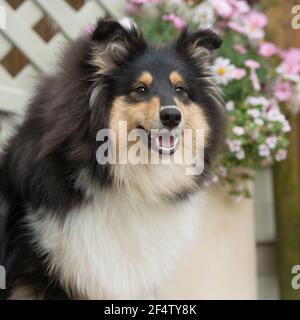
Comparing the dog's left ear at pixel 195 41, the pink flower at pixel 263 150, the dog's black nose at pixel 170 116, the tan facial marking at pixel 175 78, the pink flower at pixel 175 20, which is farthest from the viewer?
the pink flower at pixel 175 20

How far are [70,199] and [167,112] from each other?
54 centimetres

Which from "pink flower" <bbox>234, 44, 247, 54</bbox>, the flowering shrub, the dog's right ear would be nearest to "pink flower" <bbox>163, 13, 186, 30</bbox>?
the flowering shrub

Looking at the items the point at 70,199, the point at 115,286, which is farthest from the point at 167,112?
the point at 115,286

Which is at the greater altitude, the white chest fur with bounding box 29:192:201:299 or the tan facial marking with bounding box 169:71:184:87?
the tan facial marking with bounding box 169:71:184:87

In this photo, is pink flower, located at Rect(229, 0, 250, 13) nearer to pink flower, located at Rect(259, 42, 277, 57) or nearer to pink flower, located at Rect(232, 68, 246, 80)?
pink flower, located at Rect(259, 42, 277, 57)

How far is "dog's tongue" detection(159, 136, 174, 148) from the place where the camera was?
245cm

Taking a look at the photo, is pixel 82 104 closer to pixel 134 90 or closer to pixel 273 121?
pixel 134 90

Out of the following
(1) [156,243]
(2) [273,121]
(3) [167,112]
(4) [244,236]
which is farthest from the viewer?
(4) [244,236]

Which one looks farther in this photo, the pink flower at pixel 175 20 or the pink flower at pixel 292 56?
the pink flower at pixel 292 56

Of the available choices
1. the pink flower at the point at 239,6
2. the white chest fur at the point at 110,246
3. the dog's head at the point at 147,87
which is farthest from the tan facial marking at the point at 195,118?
the pink flower at the point at 239,6

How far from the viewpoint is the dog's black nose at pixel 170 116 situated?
2.36 metres

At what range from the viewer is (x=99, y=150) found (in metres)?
2.38

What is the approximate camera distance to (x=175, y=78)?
8.23 feet

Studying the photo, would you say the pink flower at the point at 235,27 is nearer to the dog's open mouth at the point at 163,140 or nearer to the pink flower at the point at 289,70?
the pink flower at the point at 289,70
